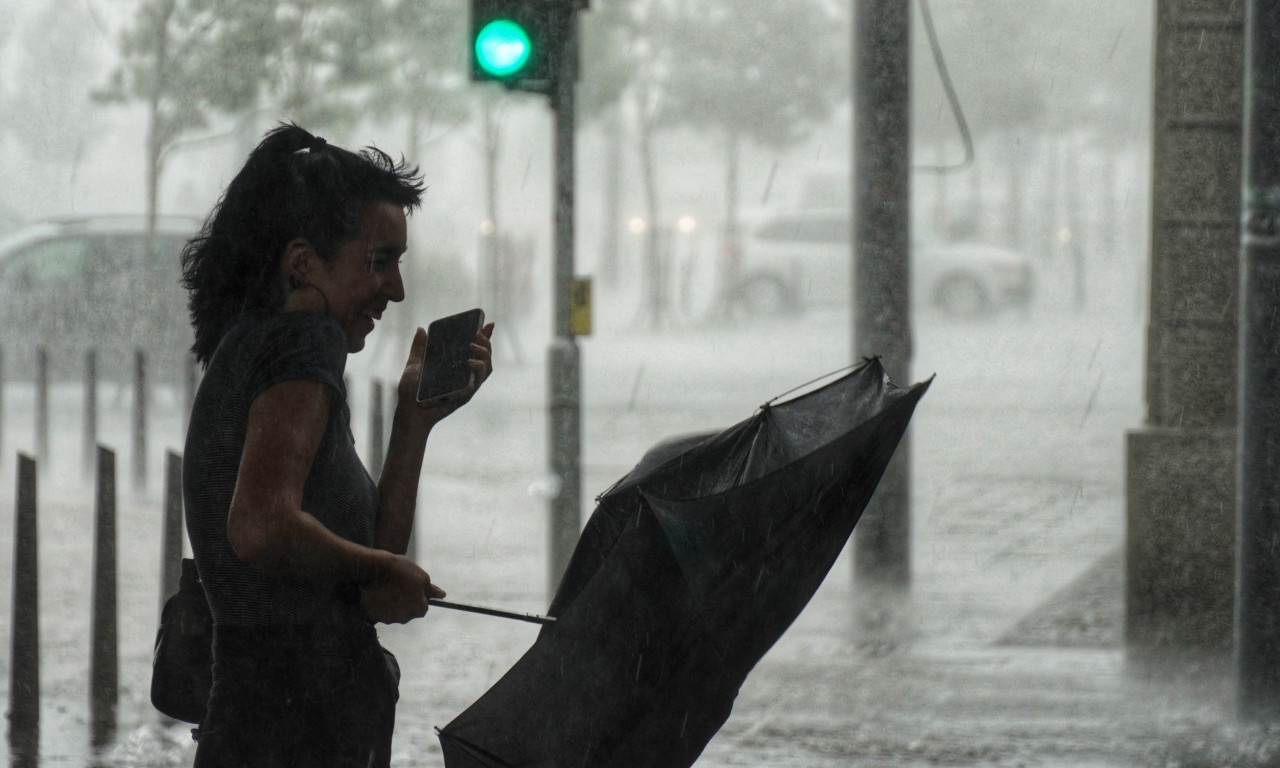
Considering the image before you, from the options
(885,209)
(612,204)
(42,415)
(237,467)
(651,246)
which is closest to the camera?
(237,467)

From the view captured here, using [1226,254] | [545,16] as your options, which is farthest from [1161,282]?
[545,16]

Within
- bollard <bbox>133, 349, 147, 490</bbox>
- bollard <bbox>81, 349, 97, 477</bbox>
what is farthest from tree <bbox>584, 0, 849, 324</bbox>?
bollard <bbox>133, 349, 147, 490</bbox>

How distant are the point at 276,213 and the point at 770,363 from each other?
22545mm

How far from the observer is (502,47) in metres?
7.45

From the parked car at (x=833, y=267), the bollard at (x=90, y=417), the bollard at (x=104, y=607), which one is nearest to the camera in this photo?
the bollard at (x=104, y=607)

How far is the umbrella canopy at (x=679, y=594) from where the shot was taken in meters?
3.25

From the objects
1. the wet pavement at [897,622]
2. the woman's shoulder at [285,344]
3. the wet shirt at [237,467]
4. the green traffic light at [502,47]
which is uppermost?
the green traffic light at [502,47]

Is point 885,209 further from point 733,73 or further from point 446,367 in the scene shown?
point 733,73

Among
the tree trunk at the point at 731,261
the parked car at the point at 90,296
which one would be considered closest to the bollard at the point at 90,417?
the parked car at the point at 90,296

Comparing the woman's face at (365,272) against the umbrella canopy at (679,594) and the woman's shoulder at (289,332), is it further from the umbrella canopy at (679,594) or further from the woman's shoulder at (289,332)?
the umbrella canopy at (679,594)

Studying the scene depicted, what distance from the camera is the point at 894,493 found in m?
8.70

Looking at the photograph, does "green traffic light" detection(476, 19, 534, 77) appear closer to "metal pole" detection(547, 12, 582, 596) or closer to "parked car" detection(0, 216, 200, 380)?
"metal pole" detection(547, 12, 582, 596)

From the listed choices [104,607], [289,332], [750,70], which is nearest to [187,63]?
[104,607]

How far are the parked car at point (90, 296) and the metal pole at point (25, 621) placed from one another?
12.7m
